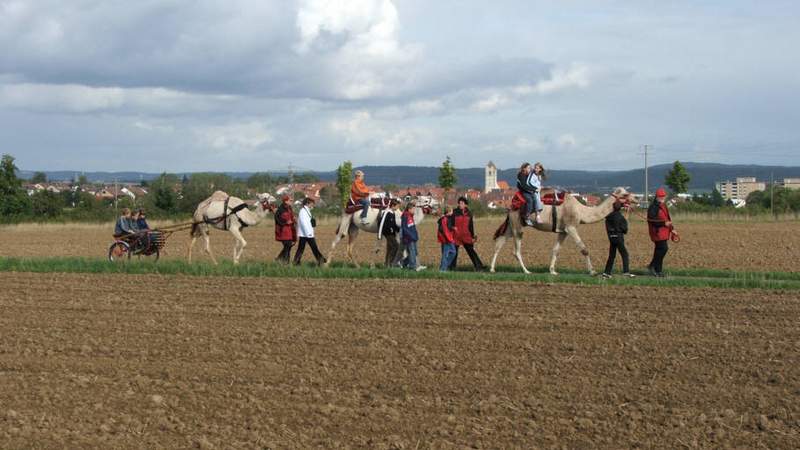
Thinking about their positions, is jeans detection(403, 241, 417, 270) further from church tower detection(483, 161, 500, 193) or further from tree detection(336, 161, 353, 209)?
church tower detection(483, 161, 500, 193)

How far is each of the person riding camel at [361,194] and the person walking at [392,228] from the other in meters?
0.42

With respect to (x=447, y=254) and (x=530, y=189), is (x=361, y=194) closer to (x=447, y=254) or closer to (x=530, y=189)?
(x=447, y=254)

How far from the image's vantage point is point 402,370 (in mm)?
11141

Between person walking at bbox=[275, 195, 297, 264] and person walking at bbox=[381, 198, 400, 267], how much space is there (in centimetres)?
205

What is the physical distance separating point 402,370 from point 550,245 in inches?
912

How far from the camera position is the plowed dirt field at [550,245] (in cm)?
2664

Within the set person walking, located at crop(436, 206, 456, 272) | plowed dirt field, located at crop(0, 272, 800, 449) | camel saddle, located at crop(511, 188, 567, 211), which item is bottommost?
plowed dirt field, located at crop(0, 272, 800, 449)

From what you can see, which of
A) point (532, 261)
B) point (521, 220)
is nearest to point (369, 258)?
point (532, 261)

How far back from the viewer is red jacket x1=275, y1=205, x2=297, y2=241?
22691 millimetres

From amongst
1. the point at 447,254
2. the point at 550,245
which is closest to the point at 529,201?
the point at 447,254

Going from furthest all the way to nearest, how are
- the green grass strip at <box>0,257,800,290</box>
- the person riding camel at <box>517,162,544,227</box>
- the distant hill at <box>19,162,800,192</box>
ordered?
the distant hill at <box>19,162,800,192</box>
the person riding camel at <box>517,162,544,227</box>
the green grass strip at <box>0,257,800,290</box>

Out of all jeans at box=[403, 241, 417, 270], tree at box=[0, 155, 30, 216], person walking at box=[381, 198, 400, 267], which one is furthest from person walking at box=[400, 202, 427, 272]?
tree at box=[0, 155, 30, 216]

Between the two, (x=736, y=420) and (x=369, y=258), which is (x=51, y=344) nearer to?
(x=736, y=420)

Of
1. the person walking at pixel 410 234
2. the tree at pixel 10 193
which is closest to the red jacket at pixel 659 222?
the person walking at pixel 410 234
